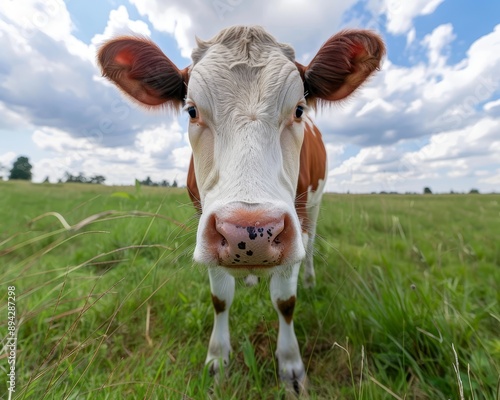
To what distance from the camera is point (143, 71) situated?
2.33 m

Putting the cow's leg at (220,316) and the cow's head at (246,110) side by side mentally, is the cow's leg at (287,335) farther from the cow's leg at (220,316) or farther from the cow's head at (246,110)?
the cow's head at (246,110)

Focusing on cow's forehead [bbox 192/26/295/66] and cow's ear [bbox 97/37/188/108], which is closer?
cow's forehead [bbox 192/26/295/66]

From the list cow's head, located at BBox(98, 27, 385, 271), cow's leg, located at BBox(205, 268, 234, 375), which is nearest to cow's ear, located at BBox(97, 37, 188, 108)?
cow's head, located at BBox(98, 27, 385, 271)

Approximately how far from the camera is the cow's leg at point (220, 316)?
7.41 feet

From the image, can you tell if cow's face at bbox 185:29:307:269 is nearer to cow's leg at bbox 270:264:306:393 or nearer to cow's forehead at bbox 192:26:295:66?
cow's forehead at bbox 192:26:295:66

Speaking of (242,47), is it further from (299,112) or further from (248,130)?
(248,130)

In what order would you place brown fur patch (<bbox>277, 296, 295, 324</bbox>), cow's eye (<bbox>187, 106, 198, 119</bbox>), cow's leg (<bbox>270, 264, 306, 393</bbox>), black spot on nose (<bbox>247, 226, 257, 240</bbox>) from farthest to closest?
brown fur patch (<bbox>277, 296, 295, 324</bbox>), cow's leg (<bbox>270, 264, 306, 393</bbox>), cow's eye (<bbox>187, 106, 198, 119</bbox>), black spot on nose (<bbox>247, 226, 257, 240</bbox>)

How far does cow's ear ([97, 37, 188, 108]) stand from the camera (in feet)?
7.46

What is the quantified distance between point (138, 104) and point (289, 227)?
1722mm

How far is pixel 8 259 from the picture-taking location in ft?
15.0

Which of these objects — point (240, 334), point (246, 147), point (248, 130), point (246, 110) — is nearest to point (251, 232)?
point (246, 147)

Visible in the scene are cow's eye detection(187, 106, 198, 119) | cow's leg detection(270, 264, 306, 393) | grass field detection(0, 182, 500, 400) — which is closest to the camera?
grass field detection(0, 182, 500, 400)

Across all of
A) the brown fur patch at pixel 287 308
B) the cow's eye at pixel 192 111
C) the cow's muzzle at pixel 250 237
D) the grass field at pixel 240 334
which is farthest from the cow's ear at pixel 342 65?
the brown fur patch at pixel 287 308

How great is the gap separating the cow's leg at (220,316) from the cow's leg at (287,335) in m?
0.34
